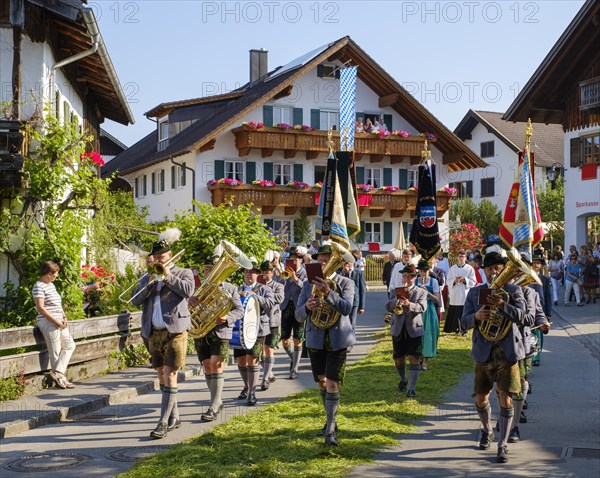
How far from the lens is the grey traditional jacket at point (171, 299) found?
9805mm

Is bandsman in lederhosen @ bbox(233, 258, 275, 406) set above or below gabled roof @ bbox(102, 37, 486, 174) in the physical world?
below

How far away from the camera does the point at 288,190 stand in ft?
137

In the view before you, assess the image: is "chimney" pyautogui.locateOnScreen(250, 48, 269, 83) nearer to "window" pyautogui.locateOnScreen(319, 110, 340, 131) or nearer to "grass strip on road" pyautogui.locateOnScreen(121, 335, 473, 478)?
"window" pyautogui.locateOnScreen(319, 110, 340, 131)

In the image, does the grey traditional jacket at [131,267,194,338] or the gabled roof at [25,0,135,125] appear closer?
the grey traditional jacket at [131,267,194,338]

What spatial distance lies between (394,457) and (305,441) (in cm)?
101

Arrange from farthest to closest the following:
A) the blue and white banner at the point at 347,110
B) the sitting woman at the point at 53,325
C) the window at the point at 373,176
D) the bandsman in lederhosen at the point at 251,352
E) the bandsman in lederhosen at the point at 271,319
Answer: the window at the point at 373,176 < the blue and white banner at the point at 347,110 < the bandsman in lederhosen at the point at 271,319 < the sitting woman at the point at 53,325 < the bandsman in lederhosen at the point at 251,352

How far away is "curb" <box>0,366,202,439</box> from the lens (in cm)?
1005

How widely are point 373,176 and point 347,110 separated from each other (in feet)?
76.1

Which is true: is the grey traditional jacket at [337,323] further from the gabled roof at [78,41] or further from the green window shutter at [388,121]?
the green window shutter at [388,121]

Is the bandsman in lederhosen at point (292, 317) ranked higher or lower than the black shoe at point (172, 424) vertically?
higher

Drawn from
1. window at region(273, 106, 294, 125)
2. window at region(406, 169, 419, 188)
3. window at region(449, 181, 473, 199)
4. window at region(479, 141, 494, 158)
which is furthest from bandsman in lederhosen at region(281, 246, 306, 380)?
window at region(449, 181, 473, 199)

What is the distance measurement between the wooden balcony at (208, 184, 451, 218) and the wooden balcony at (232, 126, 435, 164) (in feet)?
5.94

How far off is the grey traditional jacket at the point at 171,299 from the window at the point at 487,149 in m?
54.5

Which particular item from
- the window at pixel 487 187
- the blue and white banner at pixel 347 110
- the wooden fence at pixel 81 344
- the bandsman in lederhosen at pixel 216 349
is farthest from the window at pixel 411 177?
the bandsman in lederhosen at pixel 216 349
